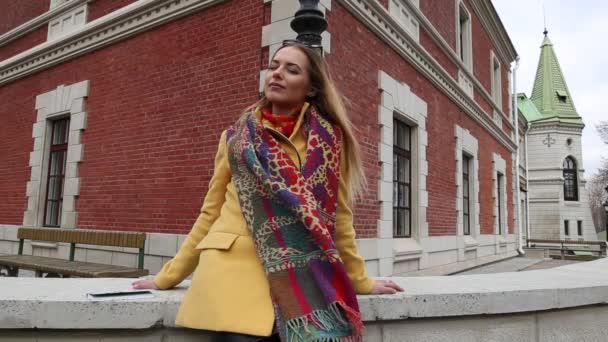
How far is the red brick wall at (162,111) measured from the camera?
5916 millimetres

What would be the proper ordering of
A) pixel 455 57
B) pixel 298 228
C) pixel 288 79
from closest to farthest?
pixel 298 228 → pixel 288 79 → pixel 455 57

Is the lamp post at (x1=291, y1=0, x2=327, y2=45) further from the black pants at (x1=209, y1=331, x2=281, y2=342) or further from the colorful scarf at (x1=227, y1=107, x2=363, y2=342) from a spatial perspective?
the black pants at (x1=209, y1=331, x2=281, y2=342)

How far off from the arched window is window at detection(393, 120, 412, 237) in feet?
107

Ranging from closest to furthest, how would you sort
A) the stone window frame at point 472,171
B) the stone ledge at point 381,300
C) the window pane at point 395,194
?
the stone ledge at point 381,300 → the window pane at point 395,194 → the stone window frame at point 472,171

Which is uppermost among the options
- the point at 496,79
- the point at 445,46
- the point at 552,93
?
the point at 552,93

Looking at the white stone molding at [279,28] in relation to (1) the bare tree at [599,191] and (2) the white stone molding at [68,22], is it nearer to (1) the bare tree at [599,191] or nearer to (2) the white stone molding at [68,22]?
(2) the white stone molding at [68,22]

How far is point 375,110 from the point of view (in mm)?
7000

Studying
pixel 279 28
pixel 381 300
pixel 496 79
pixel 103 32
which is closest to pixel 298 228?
pixel 381 300

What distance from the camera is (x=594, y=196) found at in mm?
69000

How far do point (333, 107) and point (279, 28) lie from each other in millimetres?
3998

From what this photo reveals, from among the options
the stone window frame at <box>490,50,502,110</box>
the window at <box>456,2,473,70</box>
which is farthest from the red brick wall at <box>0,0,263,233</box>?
the stone window frame at <box>490,50,502,110</box>

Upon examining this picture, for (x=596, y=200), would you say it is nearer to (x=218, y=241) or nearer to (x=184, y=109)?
(x=184, y=109)

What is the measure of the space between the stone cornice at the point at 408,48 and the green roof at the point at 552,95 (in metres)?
26.4

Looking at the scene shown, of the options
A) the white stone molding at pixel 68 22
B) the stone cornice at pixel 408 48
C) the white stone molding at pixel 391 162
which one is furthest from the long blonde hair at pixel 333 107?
the white stone molding at pixel 68 22
